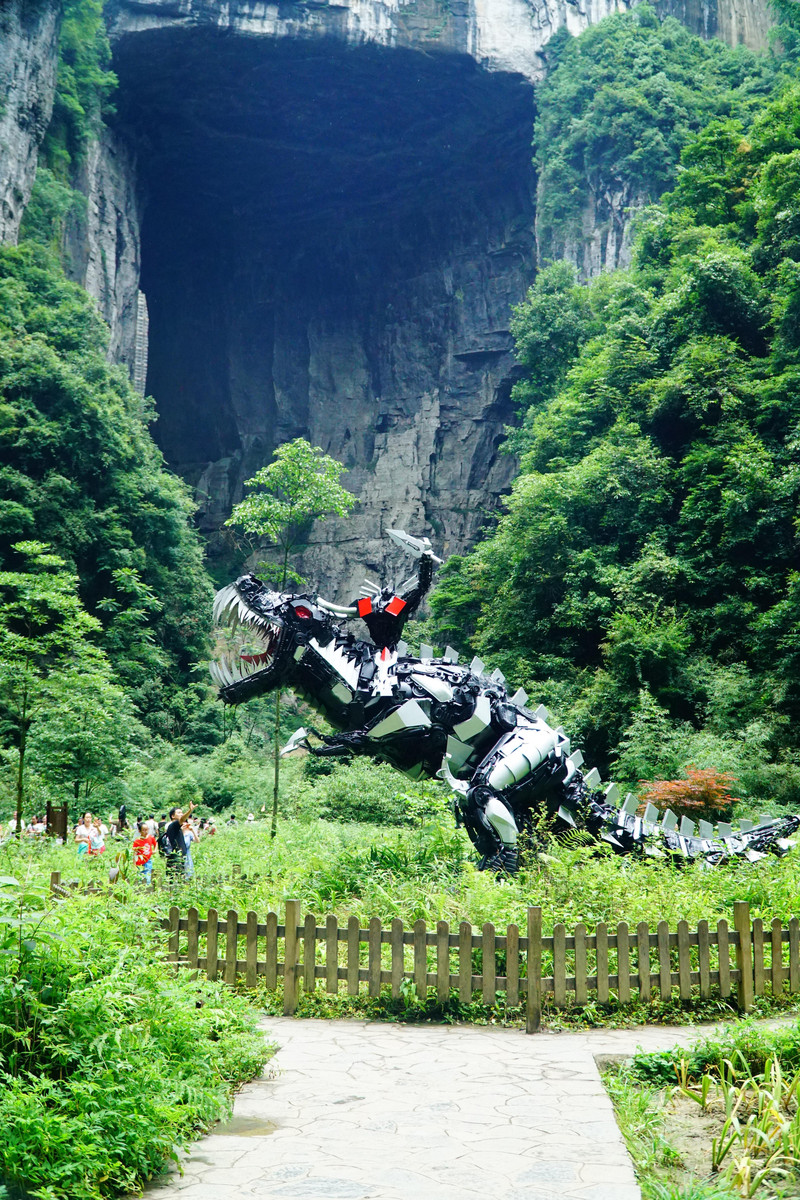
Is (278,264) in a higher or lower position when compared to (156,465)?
higher

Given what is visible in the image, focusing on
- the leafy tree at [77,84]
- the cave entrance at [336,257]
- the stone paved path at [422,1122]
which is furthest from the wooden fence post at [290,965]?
the cave entrance at [336,257]

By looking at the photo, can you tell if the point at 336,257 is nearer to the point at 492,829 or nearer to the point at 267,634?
the point at 267,634

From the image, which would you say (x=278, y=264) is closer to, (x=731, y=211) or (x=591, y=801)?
(x=731, y=211)

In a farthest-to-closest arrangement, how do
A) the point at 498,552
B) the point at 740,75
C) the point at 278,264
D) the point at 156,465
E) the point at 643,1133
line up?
the point at 278,264 → the point at 740,75 → the point at 156,465 → the point at 498,552 → the point at 643,1133

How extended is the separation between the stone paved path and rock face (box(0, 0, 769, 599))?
28963 millimetres

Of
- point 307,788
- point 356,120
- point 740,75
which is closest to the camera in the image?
point 307,788

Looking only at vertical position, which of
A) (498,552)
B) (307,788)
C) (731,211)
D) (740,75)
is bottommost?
(307,788)

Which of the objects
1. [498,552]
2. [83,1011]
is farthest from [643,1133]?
[498,552]

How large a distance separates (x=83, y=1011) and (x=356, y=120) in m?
38.0

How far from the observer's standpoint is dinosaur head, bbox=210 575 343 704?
852 centimetres

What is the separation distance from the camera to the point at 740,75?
3150 centimetres

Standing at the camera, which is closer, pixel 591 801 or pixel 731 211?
pixel 591 801

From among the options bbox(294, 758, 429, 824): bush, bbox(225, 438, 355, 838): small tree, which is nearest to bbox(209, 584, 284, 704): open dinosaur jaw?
bbox(225, 438, 355, 838): small tree

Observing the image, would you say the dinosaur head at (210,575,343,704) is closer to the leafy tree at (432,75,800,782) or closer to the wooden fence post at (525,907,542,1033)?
the wooden fence post at (525,907,542,1033)
